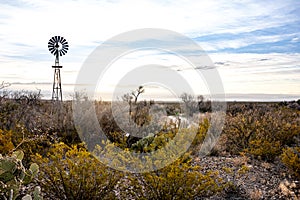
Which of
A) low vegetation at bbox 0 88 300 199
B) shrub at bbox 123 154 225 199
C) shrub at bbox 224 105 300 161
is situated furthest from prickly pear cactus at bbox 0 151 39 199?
shrub at bbox 224 105 300 161

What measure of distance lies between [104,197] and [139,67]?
10.0 feet

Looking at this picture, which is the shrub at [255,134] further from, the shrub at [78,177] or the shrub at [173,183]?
the shrub at [78,177]

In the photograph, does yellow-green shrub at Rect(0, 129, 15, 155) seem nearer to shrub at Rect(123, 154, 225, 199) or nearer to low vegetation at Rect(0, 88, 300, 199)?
low vegetation at Rect(0, 88, 300, 199)

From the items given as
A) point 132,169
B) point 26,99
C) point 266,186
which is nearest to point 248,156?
point 266,186

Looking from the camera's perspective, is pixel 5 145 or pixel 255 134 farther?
pixel 255 134

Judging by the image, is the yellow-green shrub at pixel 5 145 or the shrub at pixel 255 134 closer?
the yellow-green shrub at pixel 5 145

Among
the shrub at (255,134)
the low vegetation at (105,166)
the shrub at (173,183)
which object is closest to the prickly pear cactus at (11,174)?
the low vegetation at (105,166)

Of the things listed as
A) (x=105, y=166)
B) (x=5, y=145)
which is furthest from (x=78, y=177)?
(x=5, y=145)

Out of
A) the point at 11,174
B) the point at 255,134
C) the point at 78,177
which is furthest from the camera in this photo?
the point at 255,134

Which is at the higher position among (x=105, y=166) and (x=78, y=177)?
(x=105, y=166)

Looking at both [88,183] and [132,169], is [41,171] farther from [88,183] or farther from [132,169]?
[132,169]

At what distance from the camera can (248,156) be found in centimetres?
964

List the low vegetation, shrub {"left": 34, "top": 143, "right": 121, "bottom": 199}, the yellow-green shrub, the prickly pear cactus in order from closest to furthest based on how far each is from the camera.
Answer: the prickly pear cactus < the low vegetation < shrub {"left": 34, "top": 143, "right": 121, "bottom": 199} < the yellow-green shrub

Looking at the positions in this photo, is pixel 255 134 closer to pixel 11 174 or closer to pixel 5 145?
pixel 5 145
